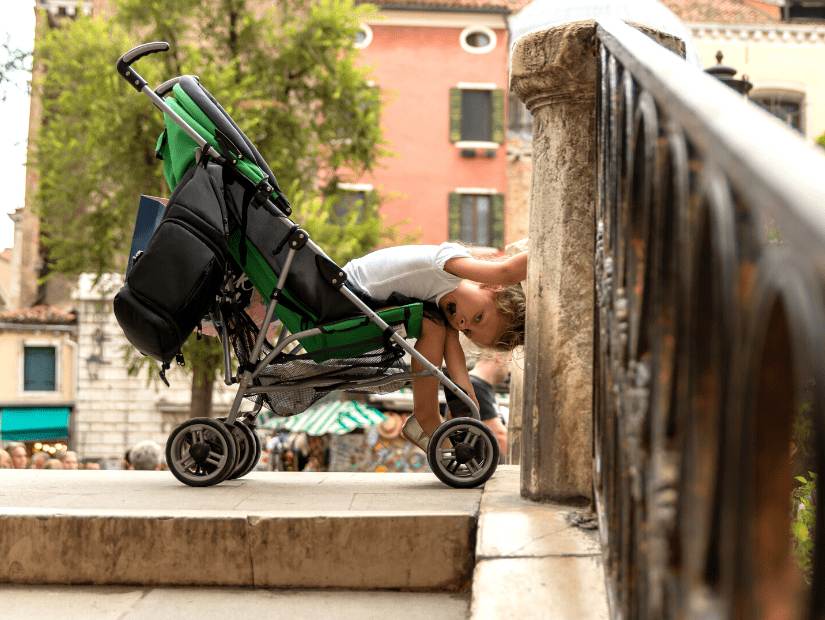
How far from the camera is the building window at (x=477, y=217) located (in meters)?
21.4

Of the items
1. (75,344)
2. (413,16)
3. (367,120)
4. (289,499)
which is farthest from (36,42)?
(289,499)

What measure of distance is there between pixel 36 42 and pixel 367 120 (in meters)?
5.45

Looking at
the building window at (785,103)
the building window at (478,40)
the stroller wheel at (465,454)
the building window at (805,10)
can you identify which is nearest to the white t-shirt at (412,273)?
the stroller wheel at (465,454)

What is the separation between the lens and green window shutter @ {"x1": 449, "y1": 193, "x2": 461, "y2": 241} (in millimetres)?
21312

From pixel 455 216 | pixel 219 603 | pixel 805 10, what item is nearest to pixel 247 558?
pixel 219 603

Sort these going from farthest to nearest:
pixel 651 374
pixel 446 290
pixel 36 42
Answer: pixel 36 42, pixel 446 290, pixel 651 374

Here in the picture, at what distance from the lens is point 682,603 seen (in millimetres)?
696

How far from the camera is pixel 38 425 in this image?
69.4 ft

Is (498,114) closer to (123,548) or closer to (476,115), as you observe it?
(476,115)

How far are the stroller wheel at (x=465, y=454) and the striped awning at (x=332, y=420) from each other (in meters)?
9.09

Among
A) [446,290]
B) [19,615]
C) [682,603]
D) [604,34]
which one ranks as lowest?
[19,615]

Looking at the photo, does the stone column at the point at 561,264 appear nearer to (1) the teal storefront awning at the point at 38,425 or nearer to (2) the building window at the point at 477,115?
(2) the building window at the point at 477,115

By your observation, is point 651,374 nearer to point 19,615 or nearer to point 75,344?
point 19,615

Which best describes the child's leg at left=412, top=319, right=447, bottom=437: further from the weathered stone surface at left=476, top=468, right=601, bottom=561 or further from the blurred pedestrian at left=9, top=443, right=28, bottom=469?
the blurred pedestrian at left=9, top=443, right=28, bottom=469
